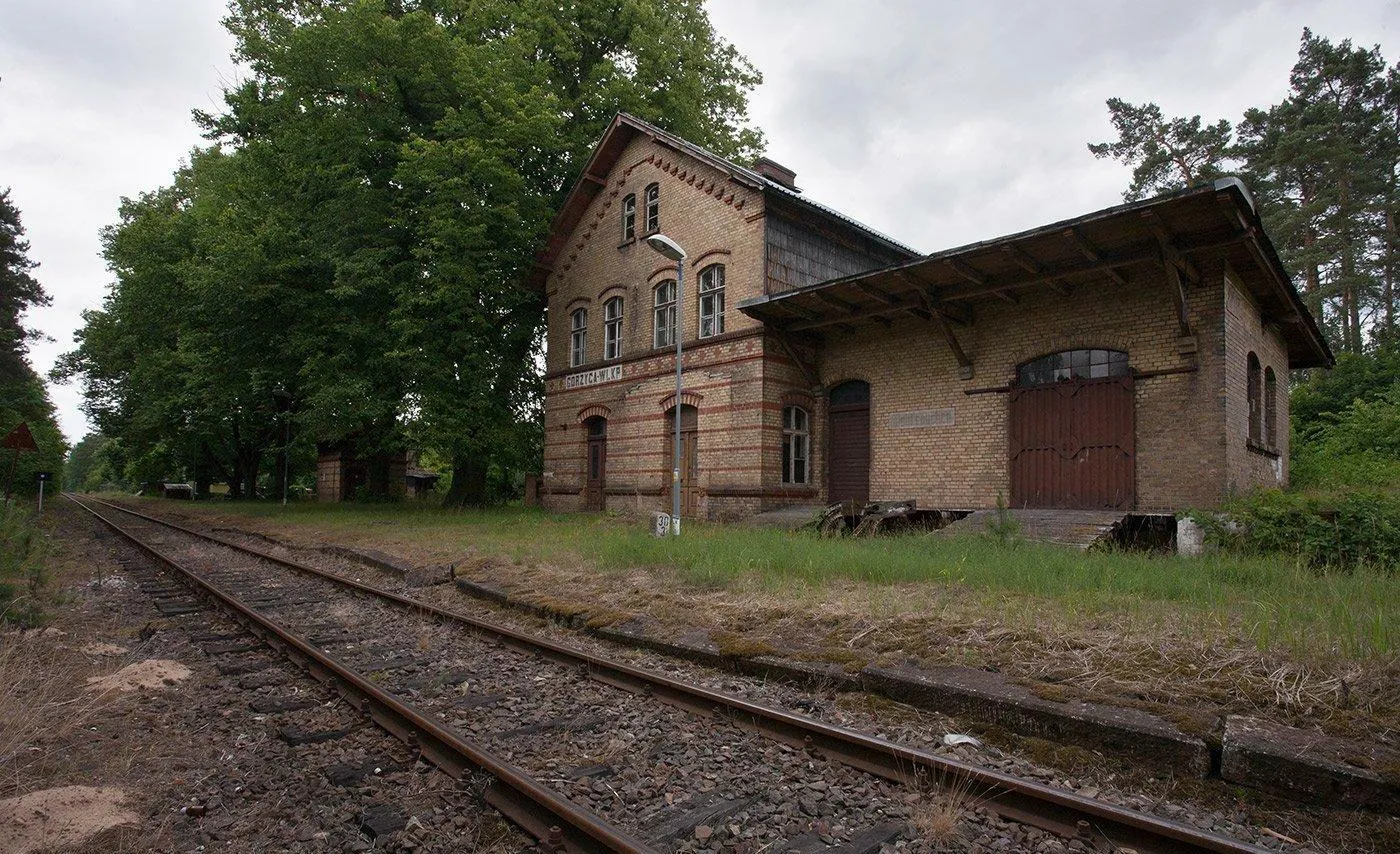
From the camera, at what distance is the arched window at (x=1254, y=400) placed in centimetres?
1337

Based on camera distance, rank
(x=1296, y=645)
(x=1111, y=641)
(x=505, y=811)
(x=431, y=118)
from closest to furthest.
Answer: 1. (x=505, y=811)
2. (x=1296, y=645)
3. (x=1111, y=641)
4. (x=431, y=118)

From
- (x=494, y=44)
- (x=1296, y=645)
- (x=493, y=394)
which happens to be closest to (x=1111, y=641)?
(x=1296, y=645)

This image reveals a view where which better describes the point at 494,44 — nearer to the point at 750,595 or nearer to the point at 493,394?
the point at 493,394

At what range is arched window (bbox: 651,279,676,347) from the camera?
19266mm

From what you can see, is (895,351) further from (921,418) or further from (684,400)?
(684,400)

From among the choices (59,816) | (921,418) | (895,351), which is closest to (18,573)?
(59,816)

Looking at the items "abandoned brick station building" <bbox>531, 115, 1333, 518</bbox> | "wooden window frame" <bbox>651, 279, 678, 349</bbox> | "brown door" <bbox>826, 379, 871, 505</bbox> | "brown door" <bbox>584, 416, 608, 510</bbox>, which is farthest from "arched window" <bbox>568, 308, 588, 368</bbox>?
"brown door" <bbox>826, 379, 871, 505</bbox>

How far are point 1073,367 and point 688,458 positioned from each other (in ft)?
29.8

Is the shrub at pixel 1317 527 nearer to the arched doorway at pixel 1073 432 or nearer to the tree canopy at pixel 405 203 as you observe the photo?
the arched doorway at pixel 1073 432

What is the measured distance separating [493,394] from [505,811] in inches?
747

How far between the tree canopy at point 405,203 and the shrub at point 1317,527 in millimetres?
16721

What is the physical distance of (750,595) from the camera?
26.7 ft

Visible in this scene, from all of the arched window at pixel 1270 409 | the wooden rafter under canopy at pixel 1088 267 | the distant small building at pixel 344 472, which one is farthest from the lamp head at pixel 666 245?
the distant small building at pixel 344 472

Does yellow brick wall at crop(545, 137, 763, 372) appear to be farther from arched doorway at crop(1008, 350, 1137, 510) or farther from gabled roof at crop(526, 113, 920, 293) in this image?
arched doorway at crop(1008, 350, 1137, 510)
